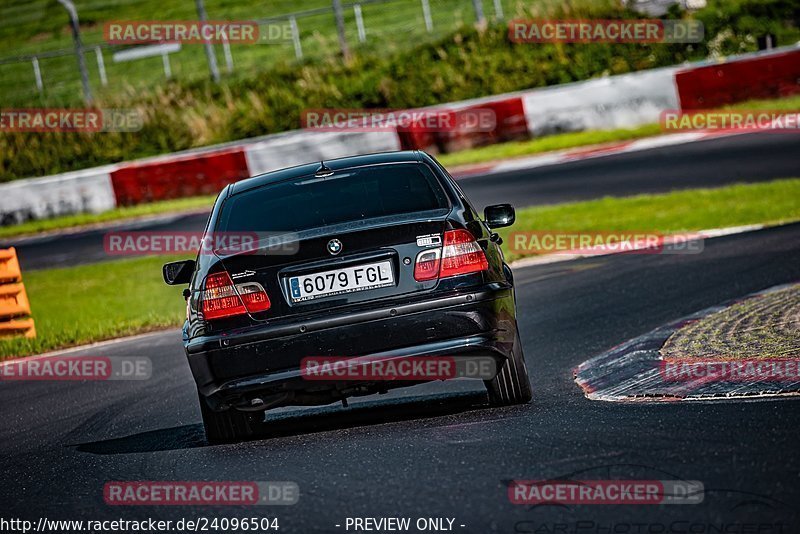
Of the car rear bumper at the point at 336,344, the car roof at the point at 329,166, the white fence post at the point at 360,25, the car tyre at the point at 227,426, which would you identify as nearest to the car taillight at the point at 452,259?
the car rear bumper at the point at 336,344

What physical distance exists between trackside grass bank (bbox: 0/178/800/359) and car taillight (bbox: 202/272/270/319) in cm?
713

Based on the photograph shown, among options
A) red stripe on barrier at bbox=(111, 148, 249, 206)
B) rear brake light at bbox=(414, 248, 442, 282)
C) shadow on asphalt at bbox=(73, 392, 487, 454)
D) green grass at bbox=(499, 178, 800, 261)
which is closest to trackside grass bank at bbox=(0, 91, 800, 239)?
red stripe on barrier at bbox=(111, 148, 249, 206)

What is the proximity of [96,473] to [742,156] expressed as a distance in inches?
579

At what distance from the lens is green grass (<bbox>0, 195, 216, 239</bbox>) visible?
25.2m

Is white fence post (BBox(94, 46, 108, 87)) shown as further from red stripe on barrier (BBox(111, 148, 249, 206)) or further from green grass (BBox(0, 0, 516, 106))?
red stripe on barrier (BBox(111, 148, 249, 206))

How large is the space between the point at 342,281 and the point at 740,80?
1856cm

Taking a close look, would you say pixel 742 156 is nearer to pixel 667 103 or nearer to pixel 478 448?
pixel 667 103

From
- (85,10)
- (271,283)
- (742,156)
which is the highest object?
(85,10)

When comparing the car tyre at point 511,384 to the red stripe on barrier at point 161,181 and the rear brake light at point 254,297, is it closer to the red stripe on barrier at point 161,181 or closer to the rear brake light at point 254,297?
the rear brake light at point 254,297

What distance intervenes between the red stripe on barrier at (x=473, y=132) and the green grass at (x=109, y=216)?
13.4 ft

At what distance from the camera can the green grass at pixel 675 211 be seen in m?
15.1

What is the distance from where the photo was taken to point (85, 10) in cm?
5212

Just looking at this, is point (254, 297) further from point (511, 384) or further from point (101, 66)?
point (101, 66)

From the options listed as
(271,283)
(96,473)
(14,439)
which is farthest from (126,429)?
(271,283)
